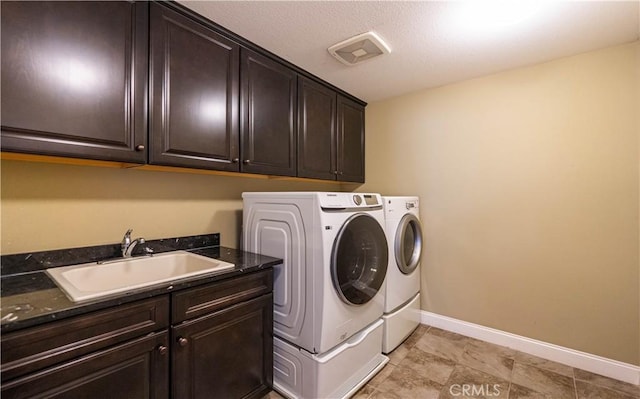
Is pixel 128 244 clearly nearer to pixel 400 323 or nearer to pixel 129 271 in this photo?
pixel 129 271

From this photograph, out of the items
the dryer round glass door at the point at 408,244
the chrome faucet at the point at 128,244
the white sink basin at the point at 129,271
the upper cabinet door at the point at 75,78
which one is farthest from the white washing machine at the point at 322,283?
the upper cabinet door at the point at 75,78

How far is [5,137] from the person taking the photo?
3.30 ft

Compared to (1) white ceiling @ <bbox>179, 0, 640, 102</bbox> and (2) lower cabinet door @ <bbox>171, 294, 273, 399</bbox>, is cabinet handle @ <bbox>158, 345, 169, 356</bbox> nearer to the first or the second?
(2) lower cabinet door @ <bbox>171, 294, 273, 399</bbox>

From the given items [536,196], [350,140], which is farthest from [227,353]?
[536,196]

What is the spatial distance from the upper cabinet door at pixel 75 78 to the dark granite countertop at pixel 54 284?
22.0 inches

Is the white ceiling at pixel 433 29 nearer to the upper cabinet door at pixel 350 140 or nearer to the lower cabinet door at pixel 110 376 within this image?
the upper cabinet door at pixel 350 140

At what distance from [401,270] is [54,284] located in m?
2.08

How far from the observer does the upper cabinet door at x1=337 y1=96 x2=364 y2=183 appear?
269 cm

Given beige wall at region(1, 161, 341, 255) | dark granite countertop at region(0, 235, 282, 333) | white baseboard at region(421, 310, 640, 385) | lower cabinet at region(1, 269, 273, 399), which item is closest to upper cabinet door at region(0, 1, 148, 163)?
beige wall at region(1, 161, 341, 255)

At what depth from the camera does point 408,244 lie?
2.42 metres

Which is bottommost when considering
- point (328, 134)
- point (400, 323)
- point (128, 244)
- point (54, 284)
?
point (400, 323)

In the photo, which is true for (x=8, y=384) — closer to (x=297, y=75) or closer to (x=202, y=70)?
(x=202, y=70)

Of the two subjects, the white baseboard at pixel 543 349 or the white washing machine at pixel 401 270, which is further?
the white washing machine at pixel 401 270

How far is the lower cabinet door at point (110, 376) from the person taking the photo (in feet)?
2.85
